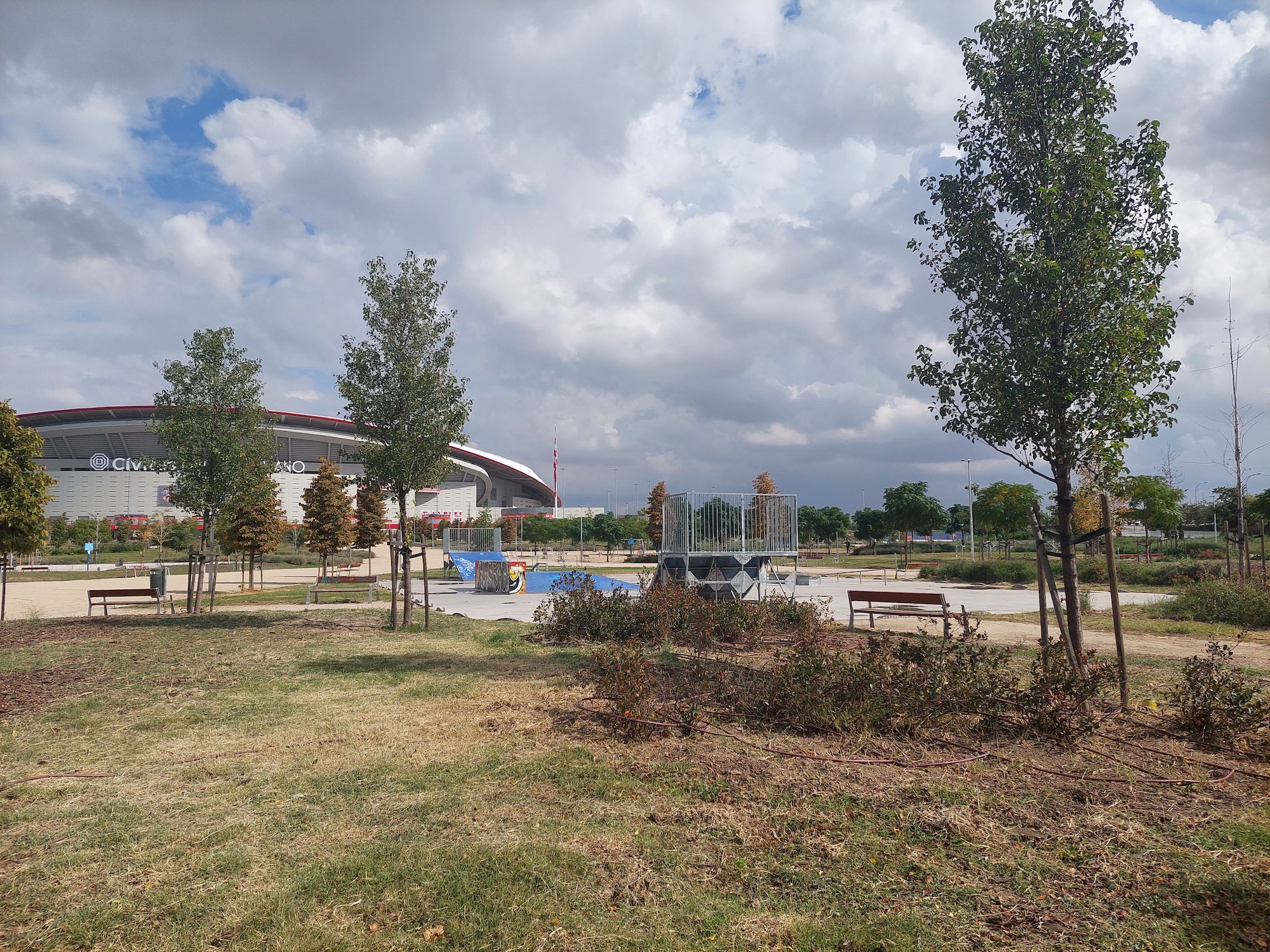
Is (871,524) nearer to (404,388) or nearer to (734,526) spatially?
(734,526)

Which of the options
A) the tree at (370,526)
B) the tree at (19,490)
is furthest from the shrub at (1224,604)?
the tree at (370,526)

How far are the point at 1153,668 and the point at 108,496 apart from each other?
9094 centimetres

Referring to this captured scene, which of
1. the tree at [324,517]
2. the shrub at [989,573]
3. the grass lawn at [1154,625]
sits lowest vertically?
the shrub at [989,573]

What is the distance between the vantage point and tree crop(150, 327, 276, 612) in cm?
1531

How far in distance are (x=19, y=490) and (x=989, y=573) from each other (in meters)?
30.4

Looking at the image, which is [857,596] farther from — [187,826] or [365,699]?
[187,826]

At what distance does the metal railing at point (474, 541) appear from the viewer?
1430 inches

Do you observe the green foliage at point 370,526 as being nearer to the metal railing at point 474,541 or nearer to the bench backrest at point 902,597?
the metal railing at point 474,541

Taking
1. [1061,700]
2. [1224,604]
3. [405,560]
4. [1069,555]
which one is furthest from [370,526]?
[1061,700]

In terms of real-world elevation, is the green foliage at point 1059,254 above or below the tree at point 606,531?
above

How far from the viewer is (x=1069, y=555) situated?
22.3ft

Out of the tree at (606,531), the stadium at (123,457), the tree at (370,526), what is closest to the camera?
the tree at (370,526)

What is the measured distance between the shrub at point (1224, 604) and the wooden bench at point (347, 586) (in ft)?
59.8

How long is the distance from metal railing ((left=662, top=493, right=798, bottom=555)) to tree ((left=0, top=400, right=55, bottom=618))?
12.0 metres
